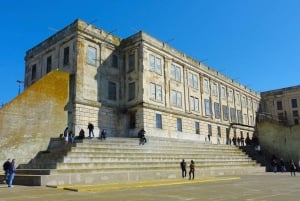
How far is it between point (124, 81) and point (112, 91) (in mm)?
2085

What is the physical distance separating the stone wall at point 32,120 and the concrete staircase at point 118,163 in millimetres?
1225

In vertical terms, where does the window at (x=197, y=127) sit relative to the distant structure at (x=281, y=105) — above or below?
below

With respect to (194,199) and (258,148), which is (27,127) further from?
(258,148)

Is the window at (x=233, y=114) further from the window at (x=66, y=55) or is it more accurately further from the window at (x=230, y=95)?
the window at (x=66, y=55)

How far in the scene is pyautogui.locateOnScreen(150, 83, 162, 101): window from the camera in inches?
1358

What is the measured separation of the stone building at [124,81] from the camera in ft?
→ 103

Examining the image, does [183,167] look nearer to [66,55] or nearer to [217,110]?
[66,55]

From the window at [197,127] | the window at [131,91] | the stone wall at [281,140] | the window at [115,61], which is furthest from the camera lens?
the window at [197,127]

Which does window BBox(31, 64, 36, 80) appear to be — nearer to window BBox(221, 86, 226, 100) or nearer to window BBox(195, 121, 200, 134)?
window BBox(195, 121, 200, 134)

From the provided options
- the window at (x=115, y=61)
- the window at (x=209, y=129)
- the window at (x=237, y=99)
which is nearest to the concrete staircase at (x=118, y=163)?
the window at (x=115, y=61)

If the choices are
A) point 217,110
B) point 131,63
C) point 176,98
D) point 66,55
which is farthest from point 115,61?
point 217,110

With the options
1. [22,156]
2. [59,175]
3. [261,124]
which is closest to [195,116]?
[261,124]

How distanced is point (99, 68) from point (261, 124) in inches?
797

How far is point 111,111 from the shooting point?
3312cm
